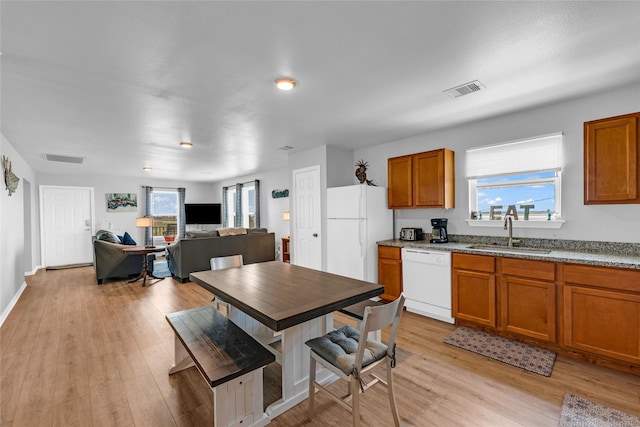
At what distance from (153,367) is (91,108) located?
104 inches

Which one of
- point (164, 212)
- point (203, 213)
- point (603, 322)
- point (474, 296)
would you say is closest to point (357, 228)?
point (474, 296)

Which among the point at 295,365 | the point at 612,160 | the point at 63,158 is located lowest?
the point at 295,365

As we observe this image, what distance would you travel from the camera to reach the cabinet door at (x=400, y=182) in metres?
3.96

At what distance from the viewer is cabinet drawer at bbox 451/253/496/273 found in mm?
2926

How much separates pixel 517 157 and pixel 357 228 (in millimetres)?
2108

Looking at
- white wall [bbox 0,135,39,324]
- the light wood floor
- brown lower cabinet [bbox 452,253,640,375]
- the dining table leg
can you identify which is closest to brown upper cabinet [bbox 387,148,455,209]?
brown lower cabinet [bbox 452,253,640,375]

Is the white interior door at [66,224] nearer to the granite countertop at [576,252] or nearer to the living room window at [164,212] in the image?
the living room window at [164,212]

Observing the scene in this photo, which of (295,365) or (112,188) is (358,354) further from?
(112,188)

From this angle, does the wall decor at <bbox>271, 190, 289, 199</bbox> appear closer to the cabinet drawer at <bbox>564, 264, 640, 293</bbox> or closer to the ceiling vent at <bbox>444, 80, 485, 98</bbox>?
the ceiling vent at <bbox>444, 80, 485, 98</bbox>

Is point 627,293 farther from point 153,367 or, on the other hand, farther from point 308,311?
point 153,367

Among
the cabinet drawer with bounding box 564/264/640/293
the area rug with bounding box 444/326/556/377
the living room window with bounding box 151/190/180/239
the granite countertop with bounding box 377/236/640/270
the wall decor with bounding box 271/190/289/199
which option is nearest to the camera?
the cabinet drawer with bounding box 564/264/640/293

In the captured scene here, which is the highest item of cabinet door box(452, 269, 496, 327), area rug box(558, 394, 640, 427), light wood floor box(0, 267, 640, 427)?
cabinet door box(452, 269, 496, 327)

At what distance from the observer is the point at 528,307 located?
2699mm

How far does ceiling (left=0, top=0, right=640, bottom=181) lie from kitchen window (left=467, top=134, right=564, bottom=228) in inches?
19.0
